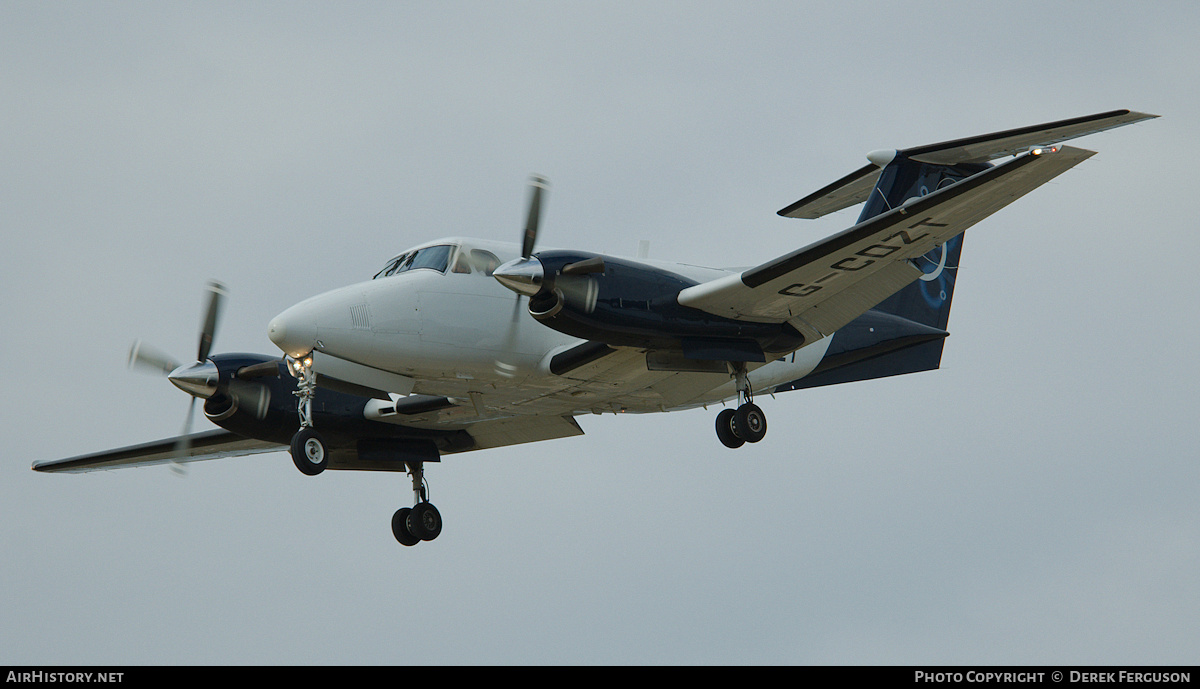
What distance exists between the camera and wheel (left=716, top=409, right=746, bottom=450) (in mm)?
15875

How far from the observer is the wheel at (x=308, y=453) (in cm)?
1430

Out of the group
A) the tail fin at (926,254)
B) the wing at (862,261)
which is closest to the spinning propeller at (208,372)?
the wing at (862,261)

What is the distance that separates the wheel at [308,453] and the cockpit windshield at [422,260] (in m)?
2.15

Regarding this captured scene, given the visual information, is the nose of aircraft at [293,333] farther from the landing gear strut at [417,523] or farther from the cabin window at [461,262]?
the landing gear strut at [417,523]

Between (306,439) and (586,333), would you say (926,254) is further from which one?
(306,439)

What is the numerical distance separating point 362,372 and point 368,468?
4.13 meters

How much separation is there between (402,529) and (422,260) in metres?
5.14

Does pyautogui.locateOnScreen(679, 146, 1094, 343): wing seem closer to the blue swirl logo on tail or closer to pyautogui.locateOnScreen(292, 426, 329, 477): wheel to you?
the blue swirl logo on tail

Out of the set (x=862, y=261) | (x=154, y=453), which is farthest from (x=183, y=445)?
(x=862, y=261)

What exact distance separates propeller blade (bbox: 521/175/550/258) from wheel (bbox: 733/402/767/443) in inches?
138

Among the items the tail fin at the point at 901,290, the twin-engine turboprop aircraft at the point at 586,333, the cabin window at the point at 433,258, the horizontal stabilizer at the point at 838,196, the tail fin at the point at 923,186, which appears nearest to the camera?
the twin-engine turboprop aircraft at the point at 586,333

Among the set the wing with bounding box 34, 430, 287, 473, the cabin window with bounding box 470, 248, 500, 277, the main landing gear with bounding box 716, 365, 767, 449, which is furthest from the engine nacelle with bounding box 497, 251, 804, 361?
the wing with bounding box 34, 430, 287, 473

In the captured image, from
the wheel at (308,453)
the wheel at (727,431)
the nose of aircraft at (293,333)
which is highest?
the nose of aircraft at (293,333)

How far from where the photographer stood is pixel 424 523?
18078 mm
